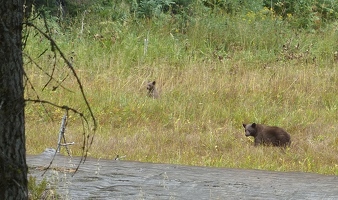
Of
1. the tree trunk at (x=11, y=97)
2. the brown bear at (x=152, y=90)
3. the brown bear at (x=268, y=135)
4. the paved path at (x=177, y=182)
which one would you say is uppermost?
the tree trunk at (x=11, y=97)

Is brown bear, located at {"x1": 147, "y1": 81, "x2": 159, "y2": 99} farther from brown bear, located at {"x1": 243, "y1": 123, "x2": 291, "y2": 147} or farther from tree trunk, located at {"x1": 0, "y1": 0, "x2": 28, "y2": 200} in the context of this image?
tree trunk, located at {"x1": 0, "y1": 0, "x2": 28, "y2": 200}

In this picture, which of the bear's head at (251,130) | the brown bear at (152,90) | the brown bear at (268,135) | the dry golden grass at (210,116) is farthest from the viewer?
the brown bear at (152,90)

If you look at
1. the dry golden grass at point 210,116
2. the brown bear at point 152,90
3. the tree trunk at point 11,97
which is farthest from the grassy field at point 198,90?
the tree trunk at point 11,97

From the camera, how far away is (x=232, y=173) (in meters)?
6.80

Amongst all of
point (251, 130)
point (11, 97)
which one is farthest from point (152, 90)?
point (11, 97)

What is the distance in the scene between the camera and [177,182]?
20.6 ft

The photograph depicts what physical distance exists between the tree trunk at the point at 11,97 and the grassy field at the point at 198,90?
4.24 m

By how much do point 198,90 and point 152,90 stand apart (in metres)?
0.83

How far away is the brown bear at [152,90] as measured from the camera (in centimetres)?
1136

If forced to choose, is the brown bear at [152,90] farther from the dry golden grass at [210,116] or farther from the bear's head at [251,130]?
the bear's head at [251,130]

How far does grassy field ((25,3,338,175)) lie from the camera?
30.6ft

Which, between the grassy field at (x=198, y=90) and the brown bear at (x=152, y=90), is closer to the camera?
the grassy field at (x=198, y=90)

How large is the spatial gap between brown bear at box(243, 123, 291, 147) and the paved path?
8.31 feet

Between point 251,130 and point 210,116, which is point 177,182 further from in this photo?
point 210,116
